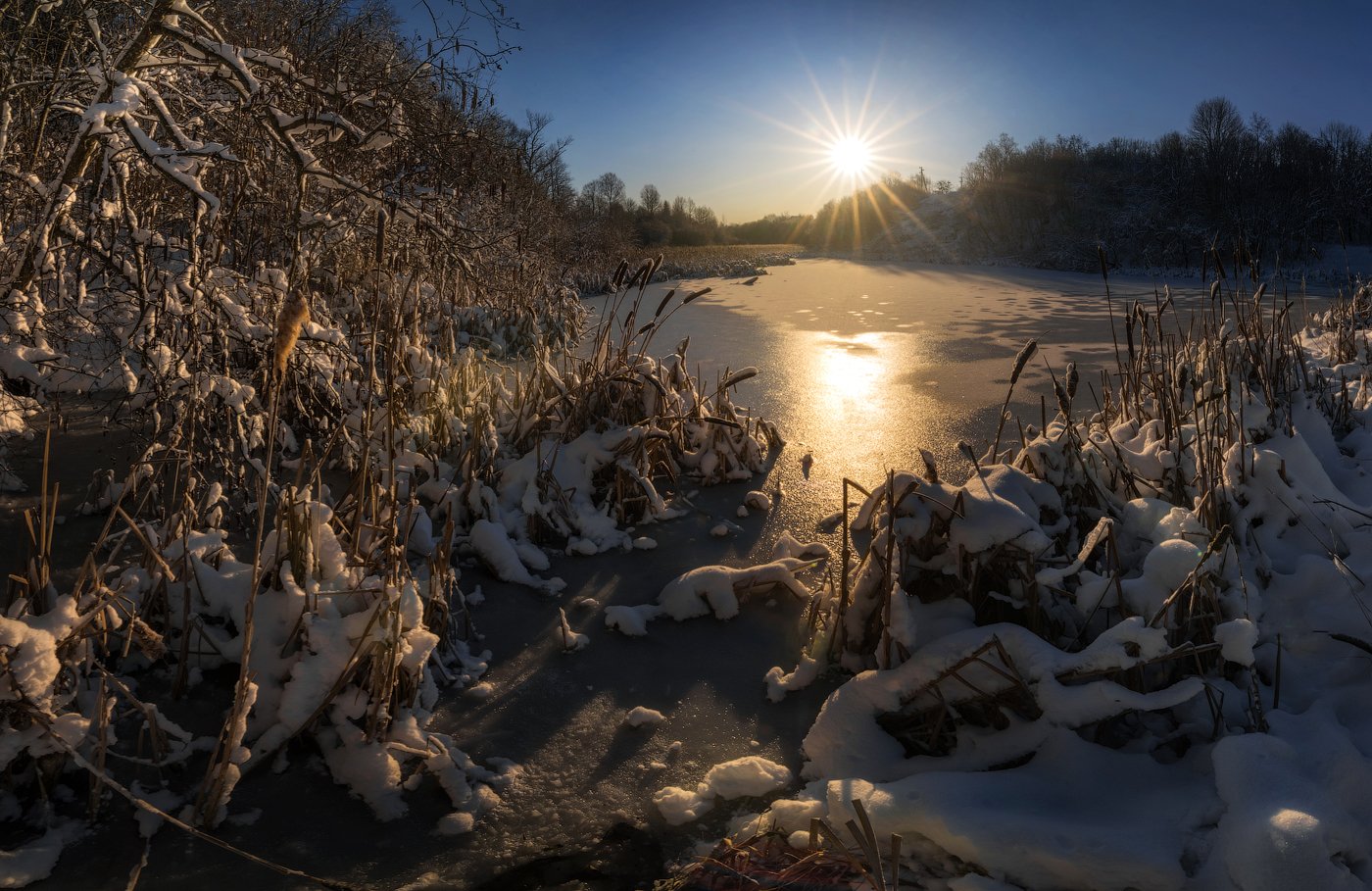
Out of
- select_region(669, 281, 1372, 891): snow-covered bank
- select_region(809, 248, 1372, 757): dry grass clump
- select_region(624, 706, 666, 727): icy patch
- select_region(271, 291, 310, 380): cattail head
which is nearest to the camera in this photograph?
select_region(271, 291, 310, 380): cattail head

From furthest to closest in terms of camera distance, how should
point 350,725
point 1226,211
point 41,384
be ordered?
point 1226,211 → point 41,384 → point 350,725

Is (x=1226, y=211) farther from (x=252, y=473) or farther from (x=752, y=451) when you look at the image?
(x=252, y=473)

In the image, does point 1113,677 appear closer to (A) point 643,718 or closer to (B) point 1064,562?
(B) point 1064,562

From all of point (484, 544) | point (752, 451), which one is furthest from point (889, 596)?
point (752, 451)

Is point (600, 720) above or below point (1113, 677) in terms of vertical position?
below

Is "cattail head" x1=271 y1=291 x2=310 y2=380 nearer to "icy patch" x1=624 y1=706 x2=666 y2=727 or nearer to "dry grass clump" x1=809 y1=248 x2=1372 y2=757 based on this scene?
"icy patch" x1=624 y1=706 x2=666 y2=727

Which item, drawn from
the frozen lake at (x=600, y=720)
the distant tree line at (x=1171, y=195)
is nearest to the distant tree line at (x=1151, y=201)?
the distant tree line at (x=1171, y=195)

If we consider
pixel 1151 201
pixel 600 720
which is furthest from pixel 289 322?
pixel 1151 201

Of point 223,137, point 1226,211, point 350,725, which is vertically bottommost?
point 350,725

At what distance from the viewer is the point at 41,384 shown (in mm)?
2730

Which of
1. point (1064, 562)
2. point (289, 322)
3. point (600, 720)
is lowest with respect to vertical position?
point (600, 720)

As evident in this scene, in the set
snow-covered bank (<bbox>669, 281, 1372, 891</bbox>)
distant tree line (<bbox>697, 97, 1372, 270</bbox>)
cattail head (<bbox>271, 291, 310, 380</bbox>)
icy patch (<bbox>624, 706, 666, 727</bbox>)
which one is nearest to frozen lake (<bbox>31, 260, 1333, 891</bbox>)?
icy patch (<bbox>624, 706, 666, 727</bbox>)

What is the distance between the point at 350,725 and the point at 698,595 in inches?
44.7

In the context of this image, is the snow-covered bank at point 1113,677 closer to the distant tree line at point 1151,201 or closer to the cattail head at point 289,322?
the cattail head at point 289,322
